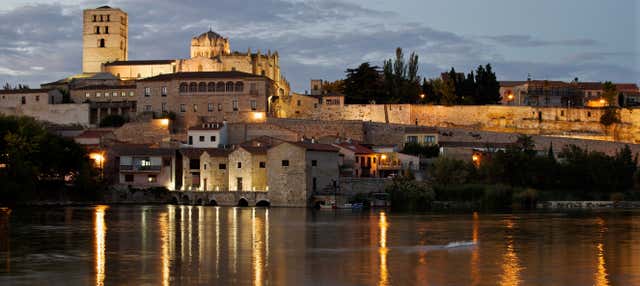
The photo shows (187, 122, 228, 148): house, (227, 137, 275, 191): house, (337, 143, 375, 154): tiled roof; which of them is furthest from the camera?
(187, 122, 228, 148): house

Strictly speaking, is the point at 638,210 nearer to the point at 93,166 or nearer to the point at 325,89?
the point at 93,166

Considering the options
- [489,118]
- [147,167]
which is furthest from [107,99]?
[489,118]

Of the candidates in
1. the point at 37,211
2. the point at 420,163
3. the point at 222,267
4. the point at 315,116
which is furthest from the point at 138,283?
the point at 315,116

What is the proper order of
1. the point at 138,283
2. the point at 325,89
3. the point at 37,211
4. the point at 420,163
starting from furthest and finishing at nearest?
the point at 325,89, the point at 420,163, the point at 37,211, the point at 138,283

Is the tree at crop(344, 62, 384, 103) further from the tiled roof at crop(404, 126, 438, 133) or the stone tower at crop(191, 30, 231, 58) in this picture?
the stone tower at crop(191, 30, 231, 58)

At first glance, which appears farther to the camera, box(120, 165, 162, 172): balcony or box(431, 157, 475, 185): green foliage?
box(120, 165, 162, 172): balcony

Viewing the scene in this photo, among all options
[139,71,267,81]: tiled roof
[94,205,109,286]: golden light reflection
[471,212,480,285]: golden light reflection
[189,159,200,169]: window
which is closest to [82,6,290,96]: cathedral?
[139,71,267,81]: tiled roof

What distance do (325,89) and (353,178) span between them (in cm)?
3641

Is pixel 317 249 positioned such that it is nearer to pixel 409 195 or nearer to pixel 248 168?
pixel 409 195

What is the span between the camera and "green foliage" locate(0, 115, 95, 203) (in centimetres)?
4669

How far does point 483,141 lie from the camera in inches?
2480

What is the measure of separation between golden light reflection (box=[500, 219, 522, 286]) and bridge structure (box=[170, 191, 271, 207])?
21.4 m

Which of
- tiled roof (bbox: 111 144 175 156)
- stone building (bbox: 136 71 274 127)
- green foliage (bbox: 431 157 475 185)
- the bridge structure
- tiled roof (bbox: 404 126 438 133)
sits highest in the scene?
stone building (bbox: 136 71 274 127)

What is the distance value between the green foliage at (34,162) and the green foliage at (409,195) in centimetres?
1647
